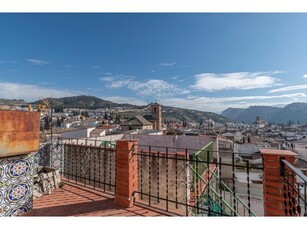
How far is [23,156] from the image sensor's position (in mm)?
2562

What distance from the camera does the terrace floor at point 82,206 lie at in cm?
314

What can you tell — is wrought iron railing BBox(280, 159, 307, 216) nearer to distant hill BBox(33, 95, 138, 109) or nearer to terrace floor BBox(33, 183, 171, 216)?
terrace floor BBox(33, 183, 171, 216)

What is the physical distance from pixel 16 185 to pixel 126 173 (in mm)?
1587

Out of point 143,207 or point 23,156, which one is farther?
point 143,207

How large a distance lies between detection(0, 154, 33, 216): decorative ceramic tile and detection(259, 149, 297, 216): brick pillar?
3142 millimetres

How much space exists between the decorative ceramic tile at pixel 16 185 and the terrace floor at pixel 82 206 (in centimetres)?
47

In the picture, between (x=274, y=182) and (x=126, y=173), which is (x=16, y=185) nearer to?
(x=126, y=173)

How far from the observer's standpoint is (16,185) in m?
2.53

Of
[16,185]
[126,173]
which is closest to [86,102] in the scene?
[126,173]

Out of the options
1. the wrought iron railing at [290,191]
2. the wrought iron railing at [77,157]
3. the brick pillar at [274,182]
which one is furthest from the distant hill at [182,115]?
the wrought iron railing at [290,191]
